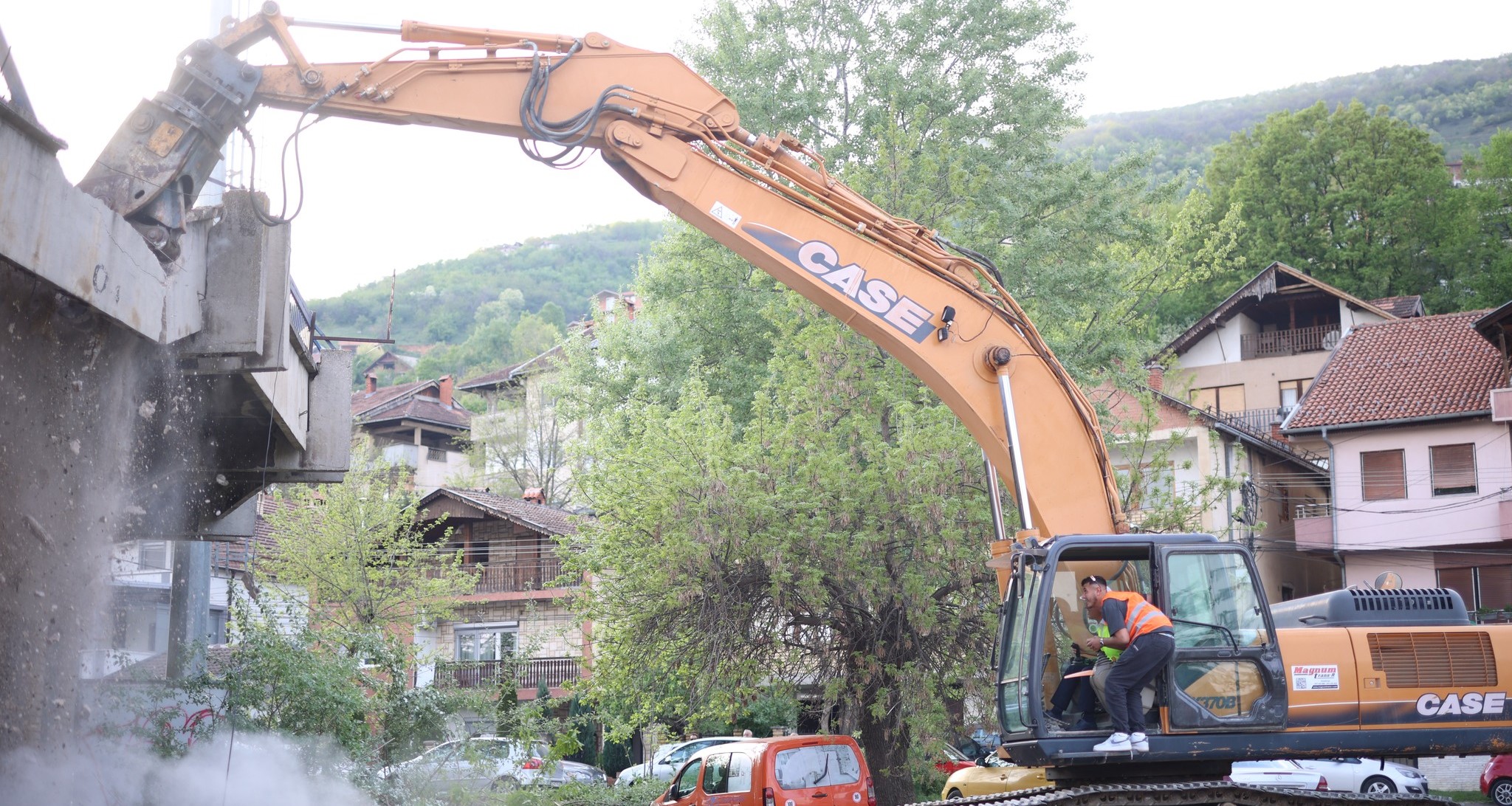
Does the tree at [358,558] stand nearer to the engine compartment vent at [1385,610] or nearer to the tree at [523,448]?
the tree at [523,448]

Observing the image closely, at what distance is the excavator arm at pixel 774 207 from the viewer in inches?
373

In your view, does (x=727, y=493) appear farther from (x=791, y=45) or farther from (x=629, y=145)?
(x=791, y=45)

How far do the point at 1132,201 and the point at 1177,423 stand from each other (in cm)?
1263

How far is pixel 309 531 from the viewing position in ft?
106

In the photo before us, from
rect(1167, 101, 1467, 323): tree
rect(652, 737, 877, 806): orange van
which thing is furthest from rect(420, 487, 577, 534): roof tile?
rect(1167, 101, 1467, 323): tree

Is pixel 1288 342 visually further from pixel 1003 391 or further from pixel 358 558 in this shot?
pixel 1003 391

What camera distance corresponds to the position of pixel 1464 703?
9.21 m

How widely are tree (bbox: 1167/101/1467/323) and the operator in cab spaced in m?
43.8

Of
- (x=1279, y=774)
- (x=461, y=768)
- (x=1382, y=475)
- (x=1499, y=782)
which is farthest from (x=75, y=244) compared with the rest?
(x=1382, y=475)

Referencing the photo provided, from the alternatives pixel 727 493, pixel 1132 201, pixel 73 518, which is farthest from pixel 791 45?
pixel 73 518

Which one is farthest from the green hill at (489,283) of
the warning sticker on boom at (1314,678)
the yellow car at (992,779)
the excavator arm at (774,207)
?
the warning sticker on boom at (1314,678)

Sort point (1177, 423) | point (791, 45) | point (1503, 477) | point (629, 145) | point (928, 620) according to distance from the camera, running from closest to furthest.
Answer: point (629, 145) < point (928, 620) < point (791, 45) < point (1503, 477) < point (1177, 423)

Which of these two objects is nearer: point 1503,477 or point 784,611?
point 784,611

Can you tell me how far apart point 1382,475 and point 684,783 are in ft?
76.0
